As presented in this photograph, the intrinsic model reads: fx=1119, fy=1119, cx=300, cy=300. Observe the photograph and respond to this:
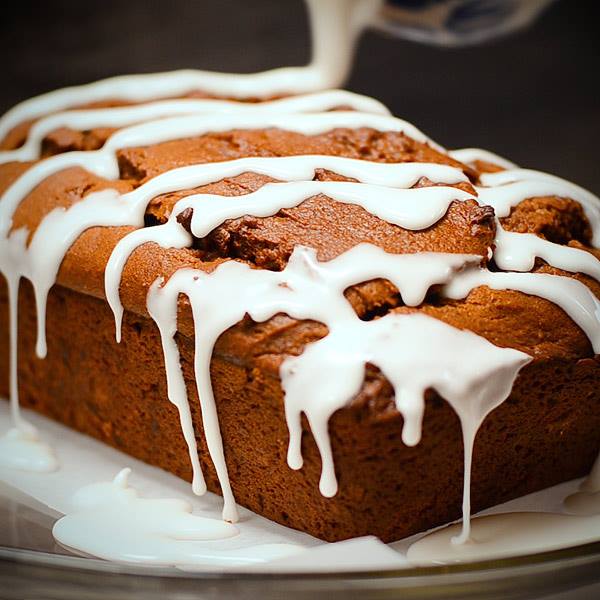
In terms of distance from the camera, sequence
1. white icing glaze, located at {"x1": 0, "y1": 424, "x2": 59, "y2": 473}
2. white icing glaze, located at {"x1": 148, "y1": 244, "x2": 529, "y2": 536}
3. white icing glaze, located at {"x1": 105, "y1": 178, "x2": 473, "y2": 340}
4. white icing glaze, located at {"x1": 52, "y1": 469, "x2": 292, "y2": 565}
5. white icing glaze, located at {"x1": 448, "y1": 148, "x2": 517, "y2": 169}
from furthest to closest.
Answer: white icing glaze, located at {"x1": 448, "y1": 148, "x2": 517, "y2": 169}, white icing glaze, located at {"x1": 0, "y1": 424, "x2": 59, "y2": 473}, white icing glaze, located at {"x1": 105, "y1": 178, "x2": 473, "y2": 340}, white icing glaze, located at {"x1": 52, "y1": 469, "x2": 292, "y2": 565}, white icing glaze, located at {"x1": 148, "y1": 244, "x2": 529, "y2": 536}

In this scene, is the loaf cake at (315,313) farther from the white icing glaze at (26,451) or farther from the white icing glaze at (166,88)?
the white icing glaze at (166,88)

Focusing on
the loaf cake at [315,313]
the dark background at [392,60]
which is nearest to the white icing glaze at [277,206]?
the loaf cake at [315,313]

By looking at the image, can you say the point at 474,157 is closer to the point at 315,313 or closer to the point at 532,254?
the point at 532,254

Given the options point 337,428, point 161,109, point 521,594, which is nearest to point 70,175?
point 161,109

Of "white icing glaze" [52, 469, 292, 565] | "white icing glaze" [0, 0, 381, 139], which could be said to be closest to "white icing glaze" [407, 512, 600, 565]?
"white icing glaze" [52, 469, 292, 565]

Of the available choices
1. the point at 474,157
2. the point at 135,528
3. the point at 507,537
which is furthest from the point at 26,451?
the point at 474,157

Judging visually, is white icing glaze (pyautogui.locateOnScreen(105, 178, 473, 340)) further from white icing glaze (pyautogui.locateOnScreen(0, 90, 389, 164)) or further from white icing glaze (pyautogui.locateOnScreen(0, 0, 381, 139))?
white icing glaze (pyautogui.locateOnScreen(0, 0, 381, 139))

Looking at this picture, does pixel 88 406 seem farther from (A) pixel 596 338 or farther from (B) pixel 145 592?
(A) pixel 596 338
